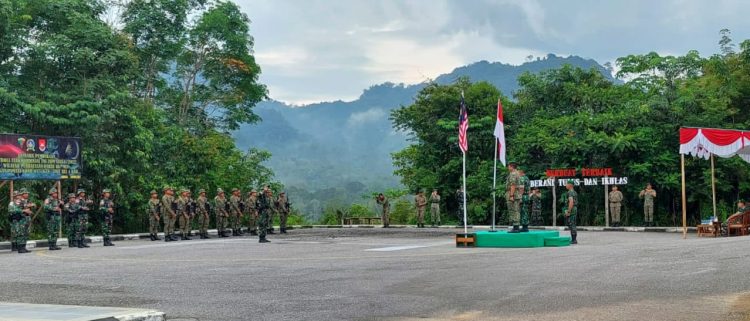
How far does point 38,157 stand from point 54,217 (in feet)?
9.39

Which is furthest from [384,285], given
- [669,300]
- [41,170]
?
[41,170]

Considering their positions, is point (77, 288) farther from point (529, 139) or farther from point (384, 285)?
point (529, 139)

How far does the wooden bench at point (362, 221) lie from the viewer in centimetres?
4203

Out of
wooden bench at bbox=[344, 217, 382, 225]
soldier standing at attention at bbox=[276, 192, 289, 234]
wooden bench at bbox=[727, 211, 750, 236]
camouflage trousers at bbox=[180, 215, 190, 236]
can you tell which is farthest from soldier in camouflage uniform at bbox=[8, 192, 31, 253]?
wooden bench at bbox=[344, 217, 382, 225]

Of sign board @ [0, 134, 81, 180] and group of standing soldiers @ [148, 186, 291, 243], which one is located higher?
sign board @ [0, 134, 81, 180]

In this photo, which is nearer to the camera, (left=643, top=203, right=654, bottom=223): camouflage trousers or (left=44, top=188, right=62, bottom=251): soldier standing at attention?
(left=44, top=188, right=62, bottom=251): soldier standing at attention

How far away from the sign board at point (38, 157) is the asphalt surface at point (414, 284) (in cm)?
682

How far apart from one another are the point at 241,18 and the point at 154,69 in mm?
5977

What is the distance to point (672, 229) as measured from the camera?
27.3 metres

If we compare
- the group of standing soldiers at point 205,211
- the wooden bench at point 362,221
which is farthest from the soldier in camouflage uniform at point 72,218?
the wooden bench at point 362,221

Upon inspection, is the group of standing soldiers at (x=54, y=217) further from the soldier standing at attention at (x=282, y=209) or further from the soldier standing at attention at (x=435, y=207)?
the soldier standing at attention at (x=435, y=207)

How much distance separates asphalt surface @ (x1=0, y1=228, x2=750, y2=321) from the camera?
820 centimetres

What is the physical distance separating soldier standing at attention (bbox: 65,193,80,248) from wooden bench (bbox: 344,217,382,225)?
21000 mm

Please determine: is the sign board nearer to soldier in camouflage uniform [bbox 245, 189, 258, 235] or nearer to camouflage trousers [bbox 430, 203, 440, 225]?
soldier in camouflage uniform [bbox 245, 189, 258, 235]
